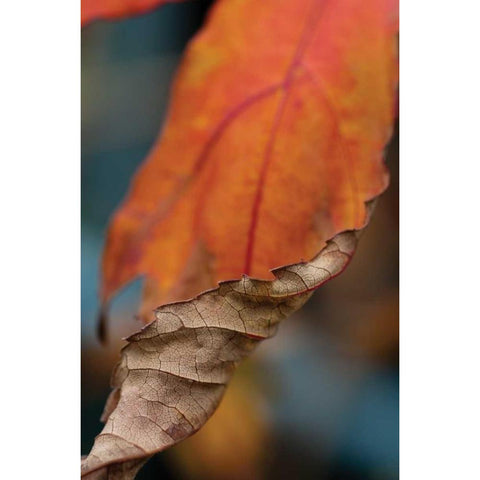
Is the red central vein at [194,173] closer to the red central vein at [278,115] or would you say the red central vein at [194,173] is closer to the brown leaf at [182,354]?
the red central vein at [278,115]

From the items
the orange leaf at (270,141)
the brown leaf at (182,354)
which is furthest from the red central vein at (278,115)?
the brown leaf at (182,354)

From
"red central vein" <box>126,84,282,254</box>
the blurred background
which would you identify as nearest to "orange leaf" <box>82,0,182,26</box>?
the blurred background

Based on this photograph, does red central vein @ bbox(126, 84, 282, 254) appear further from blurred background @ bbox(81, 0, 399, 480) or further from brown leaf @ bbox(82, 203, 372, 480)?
brown leaf @ bbox(82, 203, 372, 480)
